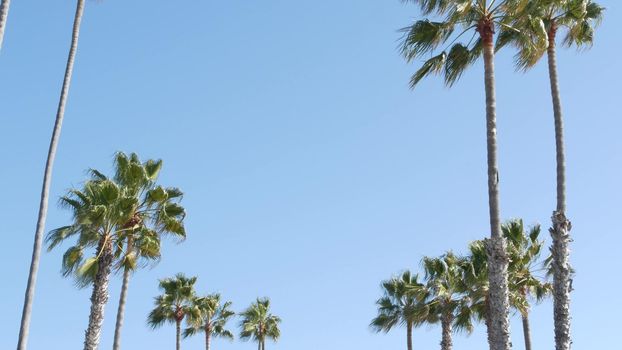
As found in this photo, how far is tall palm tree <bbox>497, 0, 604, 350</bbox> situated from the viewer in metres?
19.4

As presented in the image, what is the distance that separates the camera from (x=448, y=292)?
3334 cm

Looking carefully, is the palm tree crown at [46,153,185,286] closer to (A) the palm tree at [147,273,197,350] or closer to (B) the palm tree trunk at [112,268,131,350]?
(B) the palm tree trunk at [112,268,131,350]

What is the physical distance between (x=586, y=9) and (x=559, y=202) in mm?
6546

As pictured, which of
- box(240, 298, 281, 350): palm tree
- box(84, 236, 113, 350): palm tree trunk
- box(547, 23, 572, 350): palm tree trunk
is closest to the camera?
box(547, 23, 572, 350): palm tree trunk

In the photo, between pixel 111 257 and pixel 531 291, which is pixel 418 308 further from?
pixel 111 257

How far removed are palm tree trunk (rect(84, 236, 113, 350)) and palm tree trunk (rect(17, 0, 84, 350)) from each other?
694 centimetres

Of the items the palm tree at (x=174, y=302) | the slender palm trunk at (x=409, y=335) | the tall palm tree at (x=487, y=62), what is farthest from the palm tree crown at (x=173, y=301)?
the tall palm tree at (x=487, y=62)

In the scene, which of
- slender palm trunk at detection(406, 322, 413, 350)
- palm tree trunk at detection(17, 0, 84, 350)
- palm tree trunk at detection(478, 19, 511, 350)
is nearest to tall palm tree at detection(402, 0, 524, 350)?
palm tree trunk at detection(478, 19, 511, 350)

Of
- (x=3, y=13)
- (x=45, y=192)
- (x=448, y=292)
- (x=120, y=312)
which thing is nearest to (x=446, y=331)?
(x=448, y=292)

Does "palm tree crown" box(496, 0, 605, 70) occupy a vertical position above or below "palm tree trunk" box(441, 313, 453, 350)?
above

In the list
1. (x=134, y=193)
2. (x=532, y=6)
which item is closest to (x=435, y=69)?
(x=532, y=6)

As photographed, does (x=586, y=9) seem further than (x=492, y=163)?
Yes

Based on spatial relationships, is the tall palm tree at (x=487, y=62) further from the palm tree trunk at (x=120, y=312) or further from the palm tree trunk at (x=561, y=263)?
the palm tree trunk at (x=120, y=312)

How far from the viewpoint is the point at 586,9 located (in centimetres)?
2323
